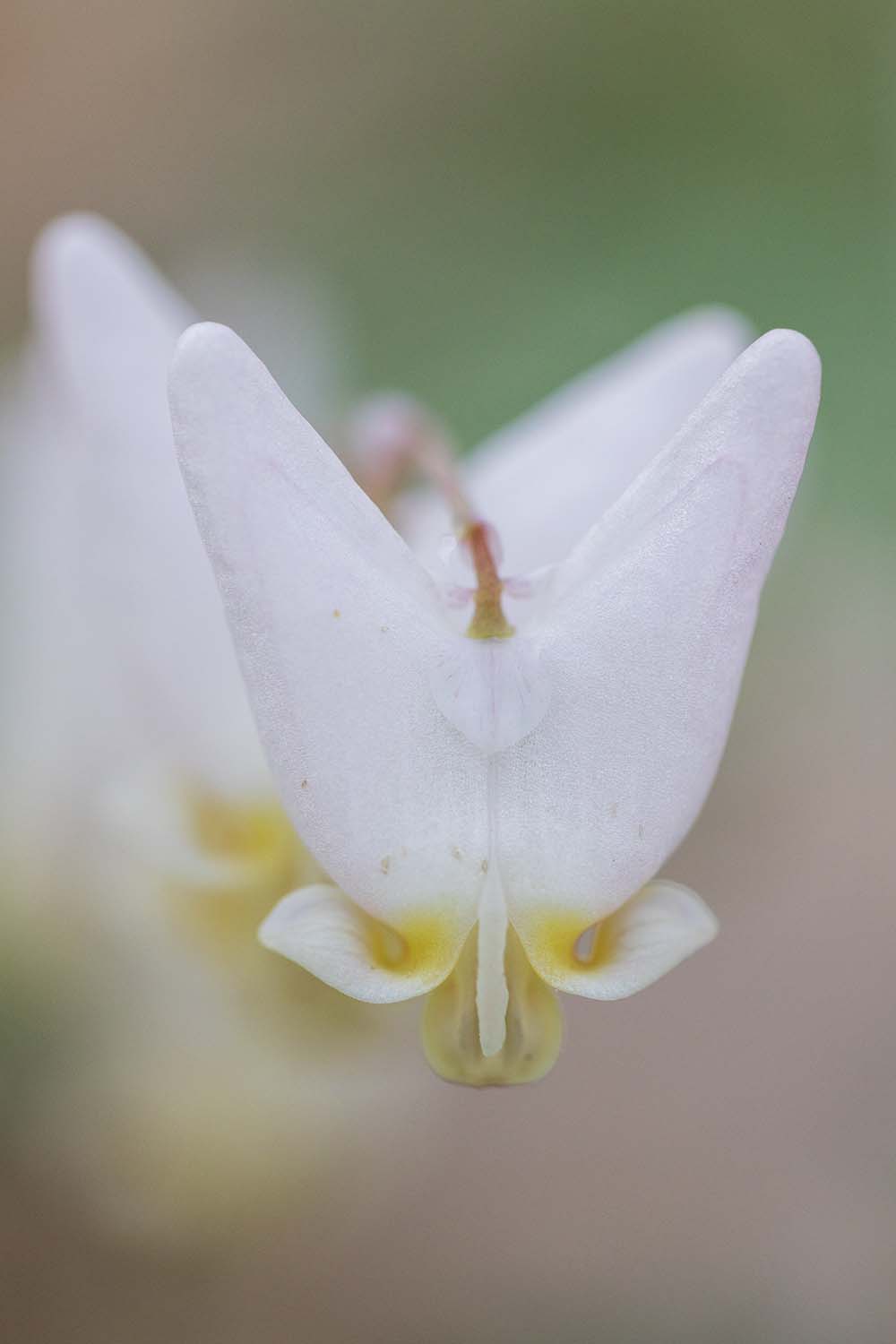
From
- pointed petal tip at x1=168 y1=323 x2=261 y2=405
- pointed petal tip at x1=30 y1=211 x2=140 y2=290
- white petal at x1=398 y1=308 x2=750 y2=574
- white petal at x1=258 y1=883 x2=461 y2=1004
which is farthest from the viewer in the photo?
pointed petal tip at x1=30 y1=211 x2=140 y2=290

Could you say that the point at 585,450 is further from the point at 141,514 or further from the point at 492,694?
the point at 492,694

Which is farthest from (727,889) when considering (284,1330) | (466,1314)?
(284,1330)

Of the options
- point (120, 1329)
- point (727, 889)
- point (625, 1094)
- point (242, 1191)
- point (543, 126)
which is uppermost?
point (543, 126)

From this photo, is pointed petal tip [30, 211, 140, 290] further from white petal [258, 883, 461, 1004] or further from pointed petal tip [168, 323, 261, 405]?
white petal [258, 883, 461, 1004]

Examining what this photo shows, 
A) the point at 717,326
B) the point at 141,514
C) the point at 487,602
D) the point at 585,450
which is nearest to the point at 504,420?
the point at 717,326

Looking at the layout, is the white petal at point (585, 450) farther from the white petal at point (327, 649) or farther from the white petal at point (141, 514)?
the white petal at point (327, 649)

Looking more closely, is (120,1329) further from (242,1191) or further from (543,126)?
(543,126)

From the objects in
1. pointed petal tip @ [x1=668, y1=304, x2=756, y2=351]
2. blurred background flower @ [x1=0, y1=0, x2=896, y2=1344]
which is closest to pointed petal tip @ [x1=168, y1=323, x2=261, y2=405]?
pointed petal tip @ [x1=668, y1=304, x2=756, y2=351]
